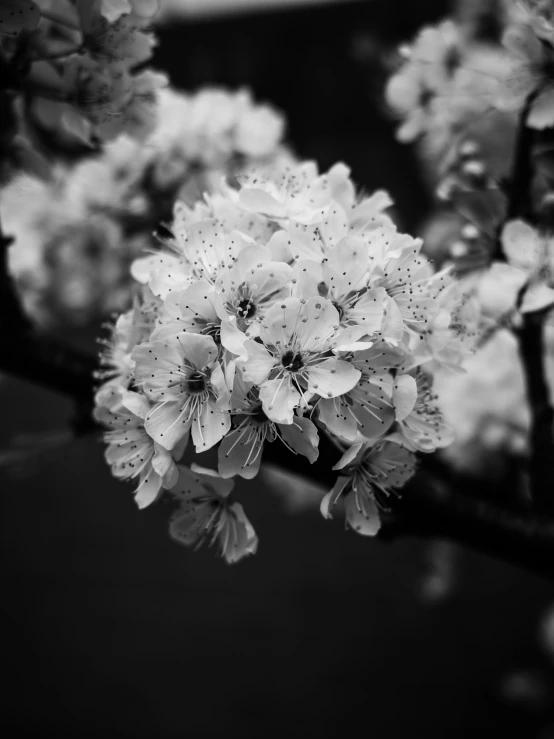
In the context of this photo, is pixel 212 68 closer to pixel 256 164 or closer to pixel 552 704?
pixel 256 164

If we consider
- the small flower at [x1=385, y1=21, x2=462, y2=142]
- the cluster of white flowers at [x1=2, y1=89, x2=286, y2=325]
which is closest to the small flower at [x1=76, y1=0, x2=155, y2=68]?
the cluster of white flowers at [x1=2, y1=89, x2=286, y2=325]

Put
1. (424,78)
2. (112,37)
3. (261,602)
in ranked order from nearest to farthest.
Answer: (112,37) < (424,78) < (261,602)

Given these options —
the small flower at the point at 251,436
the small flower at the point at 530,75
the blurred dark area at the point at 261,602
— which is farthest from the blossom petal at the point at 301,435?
the blurred dark area at the point at 261,602

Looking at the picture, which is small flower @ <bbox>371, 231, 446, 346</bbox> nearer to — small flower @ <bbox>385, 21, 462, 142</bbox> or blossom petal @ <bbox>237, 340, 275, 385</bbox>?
blossom petal @ <bbox>237, 340, 275, 385</bbox>

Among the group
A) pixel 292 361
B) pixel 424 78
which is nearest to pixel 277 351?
pixel 292 361

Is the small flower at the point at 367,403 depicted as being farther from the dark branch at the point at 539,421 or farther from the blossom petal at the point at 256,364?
the dark branch at the point at 539,421

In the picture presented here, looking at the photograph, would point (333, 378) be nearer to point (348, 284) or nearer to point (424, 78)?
point (348, 284)

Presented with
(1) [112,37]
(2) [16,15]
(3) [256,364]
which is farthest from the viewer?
(1) [112,37]
